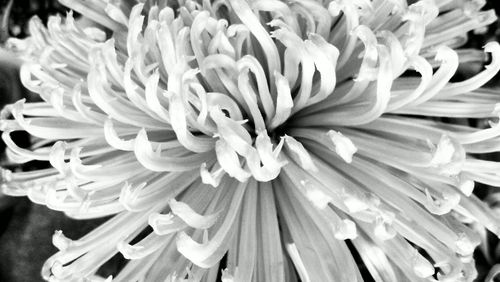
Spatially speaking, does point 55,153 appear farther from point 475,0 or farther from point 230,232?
point 475,0

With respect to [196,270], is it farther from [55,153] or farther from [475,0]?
[475,0]

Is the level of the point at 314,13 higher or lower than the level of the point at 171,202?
higher

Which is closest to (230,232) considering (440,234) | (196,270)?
(196,270)

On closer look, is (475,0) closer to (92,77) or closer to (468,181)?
(468,181)

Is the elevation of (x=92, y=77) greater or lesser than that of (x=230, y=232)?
greater

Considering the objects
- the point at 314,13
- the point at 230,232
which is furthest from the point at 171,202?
the point at 314,13
